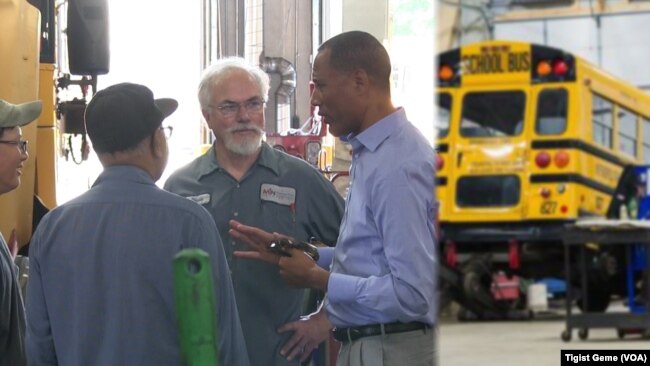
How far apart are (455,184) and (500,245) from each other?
0.04m

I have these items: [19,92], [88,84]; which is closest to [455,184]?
[19,92]

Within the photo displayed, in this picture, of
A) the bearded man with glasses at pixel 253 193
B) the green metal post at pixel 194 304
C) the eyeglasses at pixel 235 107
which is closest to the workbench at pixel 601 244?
the green metal post at pixel 194 304

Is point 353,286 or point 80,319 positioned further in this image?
point 80,319

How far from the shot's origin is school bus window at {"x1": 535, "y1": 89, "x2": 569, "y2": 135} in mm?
582

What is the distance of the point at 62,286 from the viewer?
2.41 m

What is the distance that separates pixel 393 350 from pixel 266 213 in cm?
101

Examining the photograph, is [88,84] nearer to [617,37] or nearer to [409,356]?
[409,356]

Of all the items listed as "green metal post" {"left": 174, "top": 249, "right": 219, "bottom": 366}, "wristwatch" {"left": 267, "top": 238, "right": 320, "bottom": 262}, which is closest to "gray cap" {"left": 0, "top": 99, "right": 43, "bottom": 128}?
"wristwatch" {"left": 267, "top": 238, "right": 320, "bottom": 262}

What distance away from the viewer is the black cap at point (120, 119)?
248cm

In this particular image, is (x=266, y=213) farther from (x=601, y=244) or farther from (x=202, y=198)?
(x=601, y=244)

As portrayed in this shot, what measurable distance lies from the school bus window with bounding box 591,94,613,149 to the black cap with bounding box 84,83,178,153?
198cm

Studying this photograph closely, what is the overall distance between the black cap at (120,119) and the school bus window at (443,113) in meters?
1.94

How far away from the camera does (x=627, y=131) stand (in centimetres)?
58

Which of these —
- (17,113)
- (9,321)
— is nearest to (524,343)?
(9,321)
